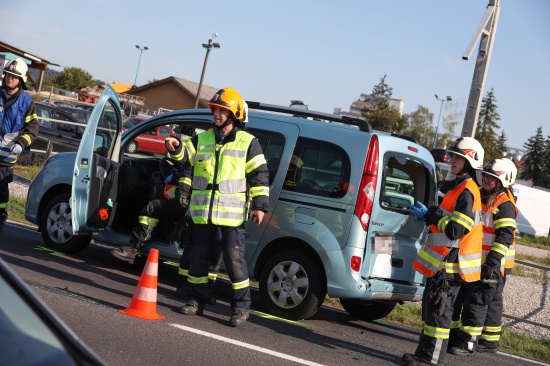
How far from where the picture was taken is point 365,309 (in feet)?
29.6

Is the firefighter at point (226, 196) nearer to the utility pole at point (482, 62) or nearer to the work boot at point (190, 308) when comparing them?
the work boot at point (190, 308)

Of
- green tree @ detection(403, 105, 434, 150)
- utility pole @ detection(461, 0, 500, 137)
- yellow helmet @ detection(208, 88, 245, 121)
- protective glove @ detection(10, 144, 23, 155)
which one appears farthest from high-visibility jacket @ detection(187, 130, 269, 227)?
green tree @ detection(403, 105, 434, 150)

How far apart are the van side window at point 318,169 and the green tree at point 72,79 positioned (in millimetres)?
99067

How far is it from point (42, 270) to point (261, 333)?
8.22ft

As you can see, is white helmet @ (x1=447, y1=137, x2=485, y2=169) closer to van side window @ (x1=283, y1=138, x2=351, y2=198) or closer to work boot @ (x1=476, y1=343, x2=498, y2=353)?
van side window @ (x1=283, y1=138, x2=351, y2=198)

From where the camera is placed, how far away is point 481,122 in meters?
85.6

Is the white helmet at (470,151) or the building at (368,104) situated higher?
the building at (368,104)

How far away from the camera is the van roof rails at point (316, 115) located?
8.07 m

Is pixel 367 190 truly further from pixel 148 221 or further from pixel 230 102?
pixel 148 221

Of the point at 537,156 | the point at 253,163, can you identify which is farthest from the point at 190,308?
the point at 537,156

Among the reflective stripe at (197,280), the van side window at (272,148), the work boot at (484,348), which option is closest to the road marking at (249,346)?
the reflective stripe at (197,280)

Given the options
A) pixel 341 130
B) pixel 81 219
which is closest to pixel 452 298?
pixel 341 130

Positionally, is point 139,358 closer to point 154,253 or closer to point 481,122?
point 154,253

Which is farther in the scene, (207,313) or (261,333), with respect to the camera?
(207,313)
